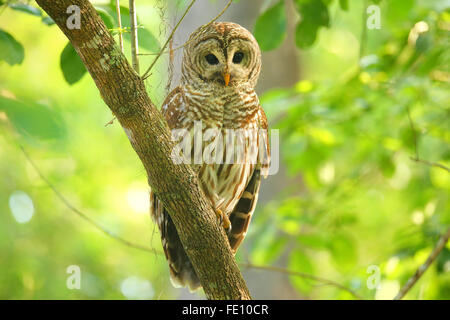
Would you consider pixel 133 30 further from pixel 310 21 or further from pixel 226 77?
pixel 310 21

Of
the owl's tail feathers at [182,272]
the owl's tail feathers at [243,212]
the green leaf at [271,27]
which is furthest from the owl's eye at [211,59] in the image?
the owl's tail feathers at [182,272]

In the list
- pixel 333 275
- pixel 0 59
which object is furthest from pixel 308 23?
pixel 333 275

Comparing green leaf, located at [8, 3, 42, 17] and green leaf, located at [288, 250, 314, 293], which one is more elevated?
green leaf, located at [8, 3, 42, 17]

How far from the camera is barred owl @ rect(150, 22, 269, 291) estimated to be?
1491mm

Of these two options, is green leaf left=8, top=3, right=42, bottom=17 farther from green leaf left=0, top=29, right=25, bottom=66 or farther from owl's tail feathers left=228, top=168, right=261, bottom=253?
owl's tail feathers left=228, top=168, right=261, bottom=253

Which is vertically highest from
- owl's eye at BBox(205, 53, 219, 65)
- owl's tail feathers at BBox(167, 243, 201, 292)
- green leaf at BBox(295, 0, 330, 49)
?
green leaf at BBox(295, 0, 330, 49)

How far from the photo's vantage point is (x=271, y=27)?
2098 millimetres

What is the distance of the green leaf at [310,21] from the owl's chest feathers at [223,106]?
658mm

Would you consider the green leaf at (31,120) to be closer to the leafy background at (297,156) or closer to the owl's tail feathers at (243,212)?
the leafy background at (297,156)

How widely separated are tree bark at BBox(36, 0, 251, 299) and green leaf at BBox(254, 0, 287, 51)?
→ 0.62 metres

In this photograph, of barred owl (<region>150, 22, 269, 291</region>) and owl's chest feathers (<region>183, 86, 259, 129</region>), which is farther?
owl's chest feathers (<region>183, 86, 259, 129</region>)

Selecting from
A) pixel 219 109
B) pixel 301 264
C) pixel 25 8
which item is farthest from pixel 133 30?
pixel 301 264

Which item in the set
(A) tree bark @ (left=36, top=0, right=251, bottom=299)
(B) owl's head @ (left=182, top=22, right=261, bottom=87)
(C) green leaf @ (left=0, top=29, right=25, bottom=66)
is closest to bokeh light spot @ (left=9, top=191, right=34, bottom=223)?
(C) green leaf @ (left=0, top=29, right=25, bottom=66)

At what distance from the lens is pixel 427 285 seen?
303 cm
